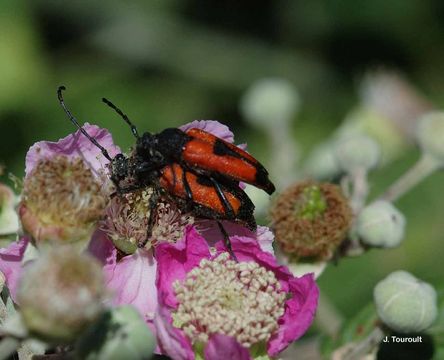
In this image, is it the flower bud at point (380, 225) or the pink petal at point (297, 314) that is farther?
the flower bud at point (380, 225)

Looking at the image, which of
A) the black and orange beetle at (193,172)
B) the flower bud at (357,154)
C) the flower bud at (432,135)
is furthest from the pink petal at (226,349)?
the flower bud at (432,135)

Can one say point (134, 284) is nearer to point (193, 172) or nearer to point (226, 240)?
point (226, 240)

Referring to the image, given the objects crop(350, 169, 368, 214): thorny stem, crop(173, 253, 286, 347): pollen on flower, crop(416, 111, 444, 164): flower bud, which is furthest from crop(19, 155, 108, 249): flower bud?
crop(416, 111, 444, 164): flower bud

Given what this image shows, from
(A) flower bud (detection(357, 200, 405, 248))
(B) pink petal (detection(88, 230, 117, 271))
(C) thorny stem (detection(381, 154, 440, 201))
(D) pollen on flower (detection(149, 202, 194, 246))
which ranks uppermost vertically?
(C) thorny stem (detection(381, 154, 440, 201))

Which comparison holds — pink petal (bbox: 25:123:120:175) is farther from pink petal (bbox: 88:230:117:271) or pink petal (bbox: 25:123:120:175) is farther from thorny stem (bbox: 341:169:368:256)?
thorny stem (bbox: 341:169:368:256)

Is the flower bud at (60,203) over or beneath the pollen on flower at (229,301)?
over

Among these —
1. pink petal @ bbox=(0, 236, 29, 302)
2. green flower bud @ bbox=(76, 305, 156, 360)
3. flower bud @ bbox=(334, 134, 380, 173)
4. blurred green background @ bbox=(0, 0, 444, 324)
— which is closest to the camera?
green flower bud @ bbox=(76, 305, 156, 360)

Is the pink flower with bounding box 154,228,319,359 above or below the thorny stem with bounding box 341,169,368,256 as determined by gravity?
below

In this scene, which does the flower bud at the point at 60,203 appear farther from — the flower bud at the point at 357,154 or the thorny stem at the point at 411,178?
the thorny stem at the point at 411,178
